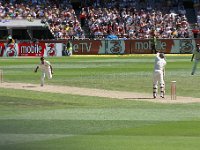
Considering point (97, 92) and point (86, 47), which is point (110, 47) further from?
point (97, 92)

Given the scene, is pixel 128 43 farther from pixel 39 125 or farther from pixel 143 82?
pixel 39 125

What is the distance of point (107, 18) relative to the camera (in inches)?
3056

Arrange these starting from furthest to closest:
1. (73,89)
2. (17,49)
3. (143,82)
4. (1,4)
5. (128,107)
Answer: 1. (1,4)
2. (17,49)
3. (143,82)
4. (73,89)
5. (128,107)

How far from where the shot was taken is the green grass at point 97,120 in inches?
732

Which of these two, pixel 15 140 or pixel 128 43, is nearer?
pixel 15 140

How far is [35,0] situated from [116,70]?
32922mm

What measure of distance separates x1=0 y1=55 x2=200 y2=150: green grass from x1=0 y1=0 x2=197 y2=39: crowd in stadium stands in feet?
111

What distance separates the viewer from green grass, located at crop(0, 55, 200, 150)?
18.6 meters

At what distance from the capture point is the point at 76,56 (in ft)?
233

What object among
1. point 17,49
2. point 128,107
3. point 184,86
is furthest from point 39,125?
point 17,49

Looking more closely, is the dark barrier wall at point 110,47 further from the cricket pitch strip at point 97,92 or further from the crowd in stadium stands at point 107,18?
the cricket pitch strip at point 97,92

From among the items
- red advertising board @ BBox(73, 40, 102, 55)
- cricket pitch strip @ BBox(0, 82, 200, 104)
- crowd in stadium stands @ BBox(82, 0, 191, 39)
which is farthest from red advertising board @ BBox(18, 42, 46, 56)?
cricket pitch strip @ BBox(0, 82, 200, 104)

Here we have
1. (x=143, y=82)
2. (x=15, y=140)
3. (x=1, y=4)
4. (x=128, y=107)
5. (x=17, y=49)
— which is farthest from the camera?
(x=1, y=4)

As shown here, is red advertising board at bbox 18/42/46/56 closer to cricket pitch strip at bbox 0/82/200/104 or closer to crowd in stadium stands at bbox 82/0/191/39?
crowd in stadium stands at bbox 82/0/191/39
